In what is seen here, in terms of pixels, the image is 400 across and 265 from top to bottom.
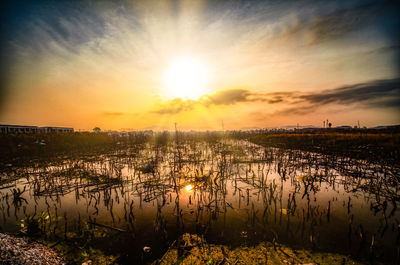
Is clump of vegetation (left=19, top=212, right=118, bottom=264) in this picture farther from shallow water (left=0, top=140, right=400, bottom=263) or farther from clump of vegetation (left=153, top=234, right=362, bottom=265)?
clump of vegetation (left=153, top=234, right=362, bottom=265)

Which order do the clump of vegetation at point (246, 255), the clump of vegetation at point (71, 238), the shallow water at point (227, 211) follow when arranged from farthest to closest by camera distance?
the shallow water at point (227, 211), the clump of vegetation at point (71, 238), the clump of vegetation at point (246, 255)

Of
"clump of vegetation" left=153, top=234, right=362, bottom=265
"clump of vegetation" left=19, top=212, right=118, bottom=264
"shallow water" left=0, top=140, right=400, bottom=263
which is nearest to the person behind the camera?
"clump of vegetation" left=153, top=234, right=362, bottom=265

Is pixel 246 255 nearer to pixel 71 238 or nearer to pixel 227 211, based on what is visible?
pixel 227 211

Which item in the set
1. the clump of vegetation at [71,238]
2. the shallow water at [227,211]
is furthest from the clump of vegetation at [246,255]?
the clump of vegetation at [71,238]

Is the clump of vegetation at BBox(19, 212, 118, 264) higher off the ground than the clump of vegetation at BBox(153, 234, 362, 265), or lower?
higher

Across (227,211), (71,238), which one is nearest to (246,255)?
(227,211)

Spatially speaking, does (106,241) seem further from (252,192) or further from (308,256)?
(252,192)

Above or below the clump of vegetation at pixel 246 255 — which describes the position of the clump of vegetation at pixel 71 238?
above

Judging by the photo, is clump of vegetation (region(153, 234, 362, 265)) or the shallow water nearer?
clump of vegetation (region(153, 234, 362, 265))

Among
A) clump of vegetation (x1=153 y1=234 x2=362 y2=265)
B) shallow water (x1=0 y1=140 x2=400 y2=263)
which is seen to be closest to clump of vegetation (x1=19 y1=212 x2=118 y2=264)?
shallow water (x1=0 y1=140 x2=400 y2=263)

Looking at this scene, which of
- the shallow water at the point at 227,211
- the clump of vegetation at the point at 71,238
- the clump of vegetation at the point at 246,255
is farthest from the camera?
the shallow water at the point at 227,211

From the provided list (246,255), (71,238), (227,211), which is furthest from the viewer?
(227,211)

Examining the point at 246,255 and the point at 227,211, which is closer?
the point at 246,255

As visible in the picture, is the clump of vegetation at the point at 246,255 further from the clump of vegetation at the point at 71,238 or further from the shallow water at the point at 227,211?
the clump of vegetation at the point at 71,238
